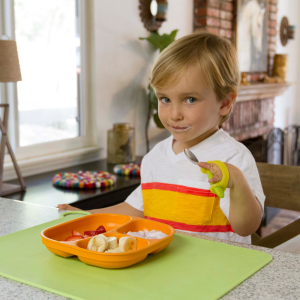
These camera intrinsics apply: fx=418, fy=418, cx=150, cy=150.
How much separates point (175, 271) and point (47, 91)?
1.95 m

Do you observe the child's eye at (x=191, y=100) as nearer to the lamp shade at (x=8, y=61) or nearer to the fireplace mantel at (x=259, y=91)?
the lamp shade at (x=8, y=61)

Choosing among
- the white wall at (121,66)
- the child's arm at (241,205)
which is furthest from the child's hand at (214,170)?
the white wall at (121,66)

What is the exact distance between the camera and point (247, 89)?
3855 mm

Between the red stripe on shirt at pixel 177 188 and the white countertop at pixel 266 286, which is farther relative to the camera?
the red stripe on shirt at pixel 177 188

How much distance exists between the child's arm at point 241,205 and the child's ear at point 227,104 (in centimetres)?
25

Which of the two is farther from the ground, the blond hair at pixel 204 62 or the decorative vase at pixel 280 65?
the decorative vase at pixel 280 65

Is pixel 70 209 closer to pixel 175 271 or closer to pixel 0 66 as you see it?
pixel 175 271

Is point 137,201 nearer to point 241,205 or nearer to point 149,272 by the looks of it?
point 241,205

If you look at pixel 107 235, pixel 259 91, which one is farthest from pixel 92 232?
pixel 259 91

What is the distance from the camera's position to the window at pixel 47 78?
2.17 m

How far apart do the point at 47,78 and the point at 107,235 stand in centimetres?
184

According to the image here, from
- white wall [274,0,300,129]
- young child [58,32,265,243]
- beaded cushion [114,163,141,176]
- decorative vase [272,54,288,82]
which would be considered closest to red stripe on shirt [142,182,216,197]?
young child [58,32,265,243]

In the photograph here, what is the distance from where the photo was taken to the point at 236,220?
83 cm

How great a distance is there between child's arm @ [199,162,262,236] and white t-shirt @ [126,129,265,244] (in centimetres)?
7
